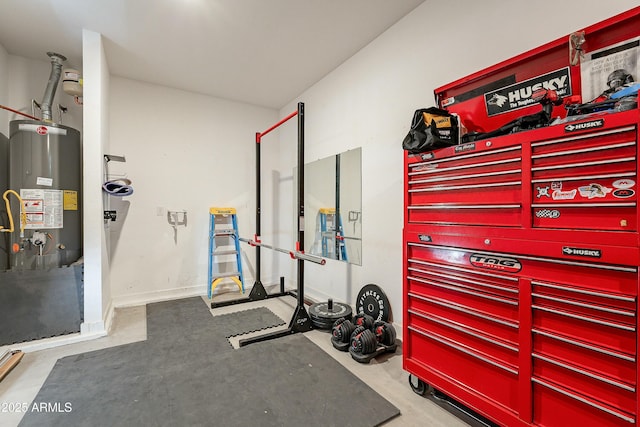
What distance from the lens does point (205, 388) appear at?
194 cm

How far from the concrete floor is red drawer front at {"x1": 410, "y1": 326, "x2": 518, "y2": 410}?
24 centimetres

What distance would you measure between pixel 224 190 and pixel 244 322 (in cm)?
208

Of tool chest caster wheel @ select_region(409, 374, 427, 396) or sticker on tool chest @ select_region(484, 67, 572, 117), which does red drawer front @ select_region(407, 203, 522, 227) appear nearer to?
sticker on tool chest @ select_region(484, 67, 572, 117)

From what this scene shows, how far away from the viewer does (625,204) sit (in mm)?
1093

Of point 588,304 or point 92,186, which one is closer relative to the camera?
point 588,304

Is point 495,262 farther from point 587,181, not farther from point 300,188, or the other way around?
point 300,188

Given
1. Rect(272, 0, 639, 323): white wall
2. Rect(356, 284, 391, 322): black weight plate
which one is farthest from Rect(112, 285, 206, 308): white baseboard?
Rect(356, 284, 391, 322): black weight plate

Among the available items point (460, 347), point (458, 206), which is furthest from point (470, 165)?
point (460, 347)

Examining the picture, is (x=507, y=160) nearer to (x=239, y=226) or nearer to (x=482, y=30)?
(x=482, y=30)

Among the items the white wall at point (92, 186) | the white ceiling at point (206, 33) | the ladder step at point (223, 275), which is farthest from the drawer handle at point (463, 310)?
the ladder step at point (223, 275)

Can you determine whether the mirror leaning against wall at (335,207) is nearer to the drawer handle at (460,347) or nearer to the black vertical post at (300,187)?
the black vertical post at (300,187)

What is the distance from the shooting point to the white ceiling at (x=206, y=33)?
7.91 feet

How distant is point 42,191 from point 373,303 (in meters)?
3.30

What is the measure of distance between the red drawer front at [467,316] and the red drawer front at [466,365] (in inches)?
5.0
